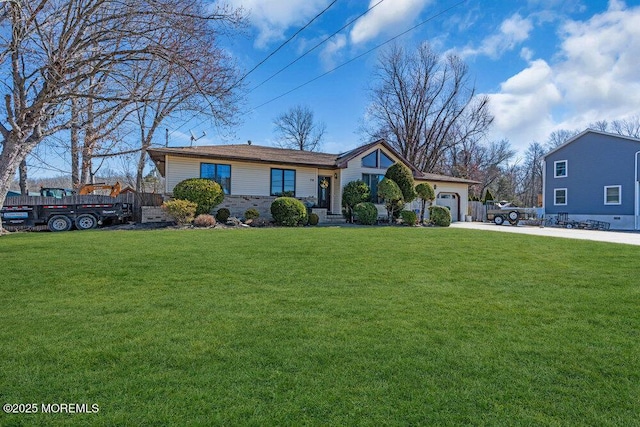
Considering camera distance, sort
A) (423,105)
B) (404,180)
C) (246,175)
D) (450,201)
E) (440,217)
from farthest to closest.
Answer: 1. (423,105)
2. (450,201)
3. (404,180)
4. (440,217)
5. (246,175)

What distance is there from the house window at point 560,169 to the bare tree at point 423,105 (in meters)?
10.9

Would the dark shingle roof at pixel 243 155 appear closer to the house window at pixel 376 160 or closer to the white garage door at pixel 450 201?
the house window at pixel 376 160

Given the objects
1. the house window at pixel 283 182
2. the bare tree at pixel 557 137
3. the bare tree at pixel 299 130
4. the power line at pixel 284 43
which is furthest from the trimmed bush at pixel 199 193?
the bare tree at pixel 557 137

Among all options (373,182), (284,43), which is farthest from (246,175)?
(373,182)

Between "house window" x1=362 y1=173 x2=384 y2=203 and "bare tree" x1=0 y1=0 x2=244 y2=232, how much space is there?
10.7 meters

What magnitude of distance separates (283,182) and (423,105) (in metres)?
20.6

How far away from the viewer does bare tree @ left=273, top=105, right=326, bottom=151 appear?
40.4 metres

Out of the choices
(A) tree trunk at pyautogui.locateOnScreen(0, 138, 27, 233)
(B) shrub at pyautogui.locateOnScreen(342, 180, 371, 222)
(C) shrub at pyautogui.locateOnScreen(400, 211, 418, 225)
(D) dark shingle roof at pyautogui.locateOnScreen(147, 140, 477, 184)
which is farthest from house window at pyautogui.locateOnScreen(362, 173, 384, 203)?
(A) tree trunk at pyautogui.locateOnScreen(0, 138, 27, 233)

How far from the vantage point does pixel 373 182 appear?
19938mm

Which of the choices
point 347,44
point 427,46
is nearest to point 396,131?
point 427,46

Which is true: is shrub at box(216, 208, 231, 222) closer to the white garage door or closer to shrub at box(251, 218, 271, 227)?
shrub at box(251, 218, 271, 227)

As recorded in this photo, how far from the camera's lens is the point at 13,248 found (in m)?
7.80

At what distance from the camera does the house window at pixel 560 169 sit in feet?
75.7

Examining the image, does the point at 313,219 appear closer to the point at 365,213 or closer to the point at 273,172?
the point at 365,213
